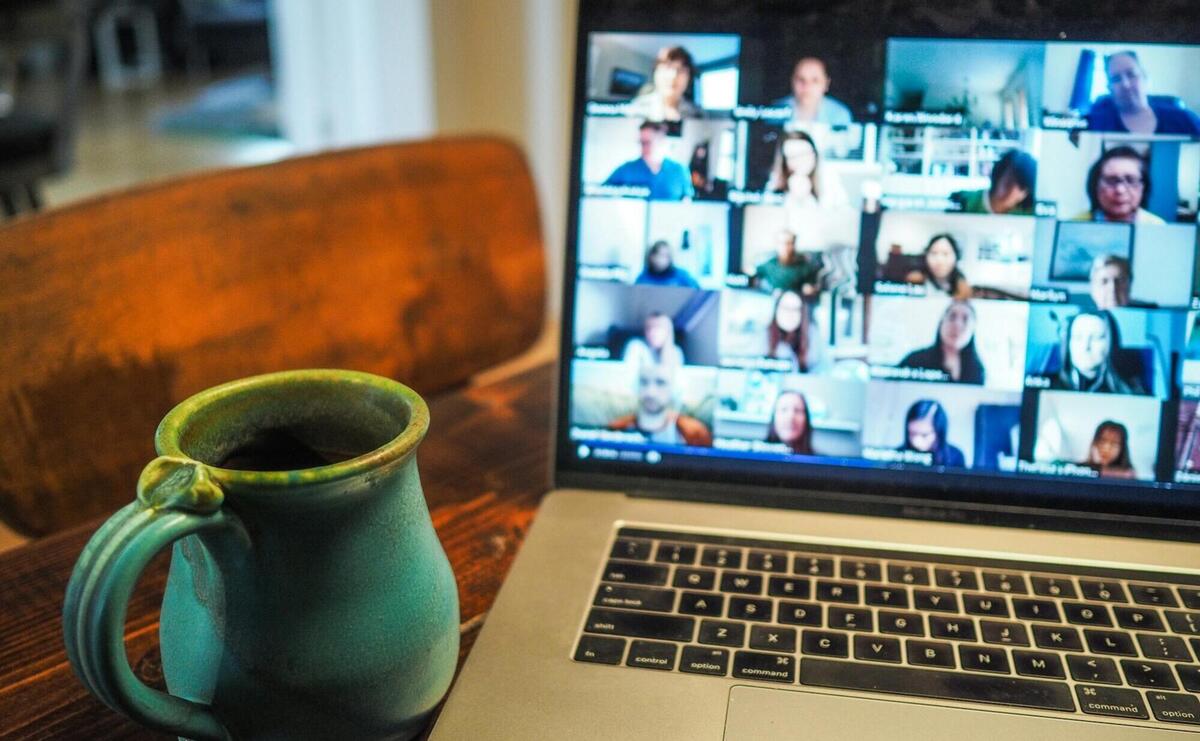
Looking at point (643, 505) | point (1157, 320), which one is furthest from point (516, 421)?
point (1157, 320)

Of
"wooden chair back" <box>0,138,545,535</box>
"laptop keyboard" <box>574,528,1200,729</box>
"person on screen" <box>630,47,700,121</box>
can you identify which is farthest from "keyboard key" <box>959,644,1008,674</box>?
"wooden chair back" <box>0,138,545,535</box>

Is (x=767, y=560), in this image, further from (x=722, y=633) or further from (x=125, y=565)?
(x=125, y=565)

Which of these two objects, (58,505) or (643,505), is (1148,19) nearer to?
(643,505)

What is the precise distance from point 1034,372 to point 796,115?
7.3 inches

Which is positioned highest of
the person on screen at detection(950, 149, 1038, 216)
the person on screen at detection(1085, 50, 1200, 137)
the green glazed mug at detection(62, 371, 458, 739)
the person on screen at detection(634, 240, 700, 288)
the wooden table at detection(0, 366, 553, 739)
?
the person on screen at detection(1085, 50, 1200, 137)

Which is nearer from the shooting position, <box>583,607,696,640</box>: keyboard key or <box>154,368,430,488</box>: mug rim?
<box>154,368,430,488</box>: mug rim

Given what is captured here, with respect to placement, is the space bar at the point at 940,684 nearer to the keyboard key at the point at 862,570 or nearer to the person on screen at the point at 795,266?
the keyboard key at the point at 862,570

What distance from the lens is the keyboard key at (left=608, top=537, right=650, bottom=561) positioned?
1.74 ft

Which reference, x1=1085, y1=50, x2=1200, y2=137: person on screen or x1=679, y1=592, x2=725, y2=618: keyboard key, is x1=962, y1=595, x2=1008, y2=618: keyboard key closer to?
x1=679, y1=592, x2=725, y2=618: keyboard key

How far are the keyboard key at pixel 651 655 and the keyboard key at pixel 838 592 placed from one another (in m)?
0.08

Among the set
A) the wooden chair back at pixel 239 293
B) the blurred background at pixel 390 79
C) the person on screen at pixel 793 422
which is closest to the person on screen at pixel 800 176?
the person on screen at pixel 793 422

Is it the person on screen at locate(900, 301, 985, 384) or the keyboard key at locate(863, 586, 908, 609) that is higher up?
the person on screen at locate(900, 301, 985, 384)

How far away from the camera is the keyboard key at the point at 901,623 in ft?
1.53

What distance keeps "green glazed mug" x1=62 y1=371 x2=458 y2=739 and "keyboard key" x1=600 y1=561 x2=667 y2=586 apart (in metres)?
0.12
